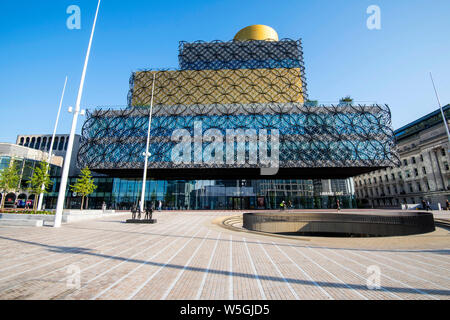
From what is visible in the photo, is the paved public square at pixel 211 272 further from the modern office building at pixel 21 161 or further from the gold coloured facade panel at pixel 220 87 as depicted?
the modern office building at pixel 21 161

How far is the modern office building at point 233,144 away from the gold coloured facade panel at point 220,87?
259 mm

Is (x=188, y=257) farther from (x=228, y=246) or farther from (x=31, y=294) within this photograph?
(x=31, y=294)

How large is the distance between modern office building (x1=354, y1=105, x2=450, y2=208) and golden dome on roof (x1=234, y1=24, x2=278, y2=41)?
51.2m

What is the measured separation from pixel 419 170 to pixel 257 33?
62.6 metres

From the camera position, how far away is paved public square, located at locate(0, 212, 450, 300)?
425cm

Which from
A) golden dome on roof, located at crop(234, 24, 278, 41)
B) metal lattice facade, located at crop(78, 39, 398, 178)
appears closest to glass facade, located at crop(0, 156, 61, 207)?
metal lattice facade, located at crop(78, 39, 398, 178)

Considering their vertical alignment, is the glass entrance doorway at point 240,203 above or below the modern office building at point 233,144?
below

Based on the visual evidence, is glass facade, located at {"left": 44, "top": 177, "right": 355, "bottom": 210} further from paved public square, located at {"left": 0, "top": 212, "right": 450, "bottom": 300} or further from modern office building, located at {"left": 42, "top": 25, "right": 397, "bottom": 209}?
paved public square, located at {"left": 0, "top": 212, "right": 450, "bottom": 300}

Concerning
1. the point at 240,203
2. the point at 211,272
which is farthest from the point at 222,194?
the point at 211,272

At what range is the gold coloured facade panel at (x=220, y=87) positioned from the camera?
4953 centimetres

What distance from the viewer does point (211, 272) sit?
5711mm

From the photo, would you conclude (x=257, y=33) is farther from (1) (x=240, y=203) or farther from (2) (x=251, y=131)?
(1) (x=240, y=203)

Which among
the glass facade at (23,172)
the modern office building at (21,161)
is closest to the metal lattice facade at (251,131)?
the modern office building at (21,161)
